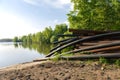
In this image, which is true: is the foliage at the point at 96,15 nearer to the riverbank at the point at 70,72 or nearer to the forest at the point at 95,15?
the forest at the point at 95,15

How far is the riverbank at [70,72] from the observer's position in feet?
22.7

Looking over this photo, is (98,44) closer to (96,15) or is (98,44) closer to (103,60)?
(103,60)

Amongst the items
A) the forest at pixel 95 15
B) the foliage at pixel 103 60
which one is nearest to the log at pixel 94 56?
the foliage at pixel 103 60

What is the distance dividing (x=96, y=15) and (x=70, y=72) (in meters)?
24.4

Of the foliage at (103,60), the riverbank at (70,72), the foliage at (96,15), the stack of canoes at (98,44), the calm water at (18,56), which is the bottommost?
the calm water at (18,56)

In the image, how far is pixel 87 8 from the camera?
32.1 metres

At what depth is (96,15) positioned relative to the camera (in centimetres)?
3105

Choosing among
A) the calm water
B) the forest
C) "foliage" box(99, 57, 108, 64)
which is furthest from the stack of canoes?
the calm water

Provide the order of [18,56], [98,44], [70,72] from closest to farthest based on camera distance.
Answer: [70,72], [98,44], [18,56]

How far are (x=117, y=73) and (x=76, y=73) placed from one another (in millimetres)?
1300

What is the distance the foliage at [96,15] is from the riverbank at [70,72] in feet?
73.4

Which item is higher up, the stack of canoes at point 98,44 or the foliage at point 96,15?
the foliage at point 96,15

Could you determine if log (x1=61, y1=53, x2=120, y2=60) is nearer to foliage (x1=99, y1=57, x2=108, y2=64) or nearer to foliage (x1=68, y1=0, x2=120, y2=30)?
foliage (x1=99, y1=57, x2=108, y2=64)

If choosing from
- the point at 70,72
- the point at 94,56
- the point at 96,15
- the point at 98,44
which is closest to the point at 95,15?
the point at 96,15
